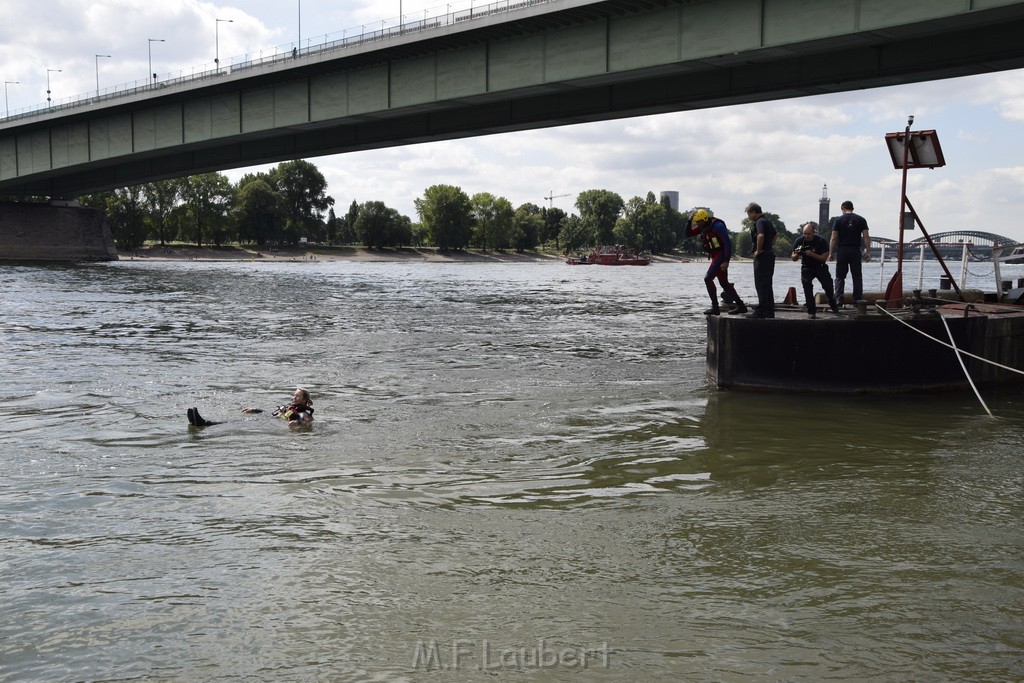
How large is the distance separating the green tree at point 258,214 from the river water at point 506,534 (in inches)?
4944

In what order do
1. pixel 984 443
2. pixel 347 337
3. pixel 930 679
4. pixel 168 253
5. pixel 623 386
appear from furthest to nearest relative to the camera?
pixel 168 253 < pixel 347 337 < pixel 623 386 < pixel 984 443 < pixel 930 679

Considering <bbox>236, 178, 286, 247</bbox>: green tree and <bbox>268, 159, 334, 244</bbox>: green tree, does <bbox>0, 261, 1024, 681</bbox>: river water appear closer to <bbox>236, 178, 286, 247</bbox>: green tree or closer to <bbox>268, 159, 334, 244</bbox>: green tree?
<bbox>236, 178, 286, 247</bbox>: green tree

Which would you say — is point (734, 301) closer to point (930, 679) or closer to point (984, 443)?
point (984, 443)

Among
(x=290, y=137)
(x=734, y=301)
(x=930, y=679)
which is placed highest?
(x=290, y=137)

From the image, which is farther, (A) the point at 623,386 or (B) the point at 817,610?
(A) the point at 623,386

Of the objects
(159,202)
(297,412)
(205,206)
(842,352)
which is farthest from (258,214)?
(297,412)

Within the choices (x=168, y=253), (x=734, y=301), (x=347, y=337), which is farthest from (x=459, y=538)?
(x=168, y=253)

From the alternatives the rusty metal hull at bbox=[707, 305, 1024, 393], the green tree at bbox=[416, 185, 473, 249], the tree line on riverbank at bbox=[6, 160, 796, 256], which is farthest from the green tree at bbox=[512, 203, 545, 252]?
the rusty metal hull at bbox=[707, 305, 1024, 393]

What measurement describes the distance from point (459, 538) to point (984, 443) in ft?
25.3

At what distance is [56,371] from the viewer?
17703mm

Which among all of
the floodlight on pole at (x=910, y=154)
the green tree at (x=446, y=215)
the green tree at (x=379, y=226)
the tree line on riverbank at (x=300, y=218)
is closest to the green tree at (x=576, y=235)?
the tree line on riverbank at (x=300, y=218)

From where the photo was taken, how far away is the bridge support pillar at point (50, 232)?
264 feet

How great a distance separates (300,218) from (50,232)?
75.0 m

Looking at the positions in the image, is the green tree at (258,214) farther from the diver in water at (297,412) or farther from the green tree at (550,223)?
the diver in water at (297,412)
